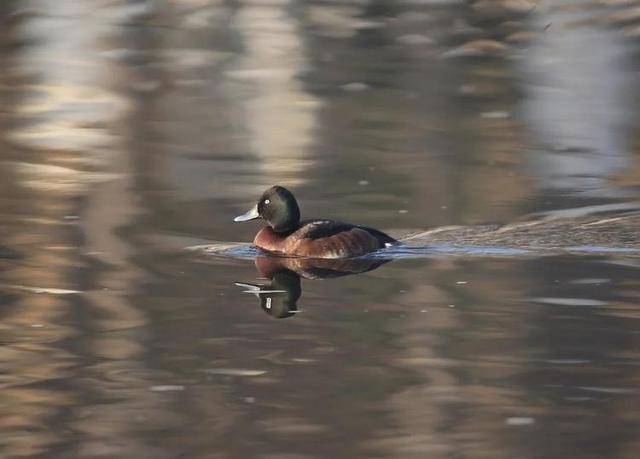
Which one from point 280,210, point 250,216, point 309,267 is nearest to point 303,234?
point 280,210

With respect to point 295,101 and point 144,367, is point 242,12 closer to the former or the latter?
point 295,101

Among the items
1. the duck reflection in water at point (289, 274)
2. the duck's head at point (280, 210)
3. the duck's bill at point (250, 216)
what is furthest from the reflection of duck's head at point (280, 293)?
the duck's bill at point (250, 216)

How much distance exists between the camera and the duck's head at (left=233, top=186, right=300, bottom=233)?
12.9 m

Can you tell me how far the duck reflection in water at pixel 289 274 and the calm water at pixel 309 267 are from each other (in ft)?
0.16

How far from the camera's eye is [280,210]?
42.5ft

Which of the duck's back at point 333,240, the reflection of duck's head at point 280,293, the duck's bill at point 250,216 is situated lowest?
the reflection of duck's head at point 280,293

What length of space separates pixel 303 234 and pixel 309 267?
0.38 meters

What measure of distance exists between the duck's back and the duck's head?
8cm

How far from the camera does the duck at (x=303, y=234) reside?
12.6 meters

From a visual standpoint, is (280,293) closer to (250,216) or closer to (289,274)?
(289,274)

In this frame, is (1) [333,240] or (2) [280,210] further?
(2) [280,210]

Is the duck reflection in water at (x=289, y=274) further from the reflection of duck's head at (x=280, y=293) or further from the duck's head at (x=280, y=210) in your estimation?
the duck's head at (x=280, y=210)

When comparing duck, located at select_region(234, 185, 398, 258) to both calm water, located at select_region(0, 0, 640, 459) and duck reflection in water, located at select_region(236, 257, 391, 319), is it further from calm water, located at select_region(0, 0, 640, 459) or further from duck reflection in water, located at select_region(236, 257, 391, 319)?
calm water, located at select_region(0, 0, 640, 459)

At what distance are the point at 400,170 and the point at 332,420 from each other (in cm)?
790
